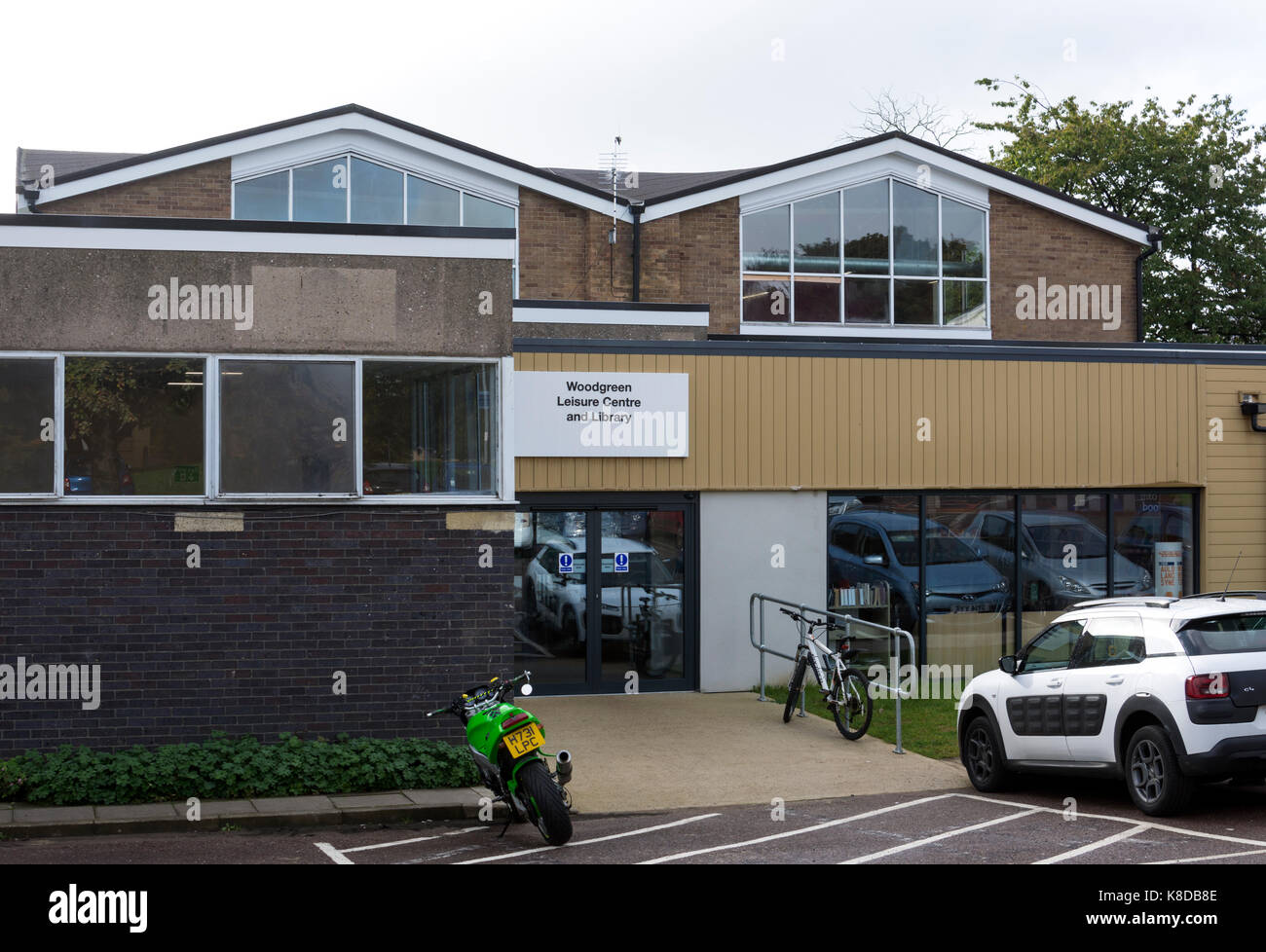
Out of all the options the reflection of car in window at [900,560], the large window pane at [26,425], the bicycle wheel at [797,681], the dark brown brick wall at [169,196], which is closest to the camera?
the large window pane at [26,425]

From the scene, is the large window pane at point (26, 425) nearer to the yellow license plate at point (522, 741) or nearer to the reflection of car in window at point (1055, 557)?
the yellow license plate at point (522, 741)

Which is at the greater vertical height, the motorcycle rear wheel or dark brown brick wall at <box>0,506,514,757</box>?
dark brown brick wall at <box>0,506,514,757</box>

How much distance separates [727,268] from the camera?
2305cm

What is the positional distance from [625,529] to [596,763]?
478cm

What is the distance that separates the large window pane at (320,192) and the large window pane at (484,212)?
75.9 inches

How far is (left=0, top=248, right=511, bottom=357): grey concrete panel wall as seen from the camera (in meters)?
10.6

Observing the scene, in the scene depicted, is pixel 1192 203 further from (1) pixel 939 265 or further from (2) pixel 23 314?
(2) pixel 23 314

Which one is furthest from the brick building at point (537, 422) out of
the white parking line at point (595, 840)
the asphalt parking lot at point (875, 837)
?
the white parking line at point (595, 840)

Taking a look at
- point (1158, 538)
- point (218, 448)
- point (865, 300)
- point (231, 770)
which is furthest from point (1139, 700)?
point (865, 300)

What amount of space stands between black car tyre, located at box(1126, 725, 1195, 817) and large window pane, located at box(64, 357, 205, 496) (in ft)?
24.0

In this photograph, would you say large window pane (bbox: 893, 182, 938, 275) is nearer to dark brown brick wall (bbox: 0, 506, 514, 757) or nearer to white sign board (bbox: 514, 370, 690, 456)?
white sign board (bbox: 514, 370, 690, 456)

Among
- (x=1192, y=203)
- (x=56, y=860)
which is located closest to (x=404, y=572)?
(x=56, y=860)

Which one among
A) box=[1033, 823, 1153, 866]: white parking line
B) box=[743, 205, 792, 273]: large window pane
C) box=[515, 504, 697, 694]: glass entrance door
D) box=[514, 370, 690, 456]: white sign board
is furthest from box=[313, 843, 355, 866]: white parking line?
box=[743, 205, 792, 273]: large window pane

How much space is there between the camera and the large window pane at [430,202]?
71.8ft
